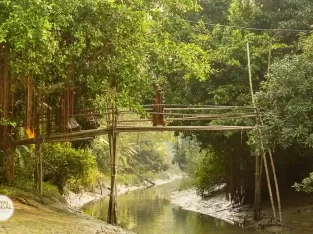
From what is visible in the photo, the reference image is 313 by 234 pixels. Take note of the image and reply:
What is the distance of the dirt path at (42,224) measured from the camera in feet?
28.0

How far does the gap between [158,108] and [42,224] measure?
4.82 metres

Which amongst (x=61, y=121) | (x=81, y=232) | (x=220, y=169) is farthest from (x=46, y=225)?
(x=220, y=169)

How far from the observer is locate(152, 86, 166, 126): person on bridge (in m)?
12.4

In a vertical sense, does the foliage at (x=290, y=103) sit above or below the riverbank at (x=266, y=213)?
above

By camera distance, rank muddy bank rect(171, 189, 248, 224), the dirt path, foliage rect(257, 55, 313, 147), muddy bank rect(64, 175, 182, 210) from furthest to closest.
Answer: muddy bank rect(64, 175, 182, 210) → muddy bank rect(171, 189, 248, 224) → foliage rect(257, 55, 313, 147) → the dirt path

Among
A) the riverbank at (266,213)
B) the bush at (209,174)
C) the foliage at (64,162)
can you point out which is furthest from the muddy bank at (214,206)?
the foliage at (64,162)

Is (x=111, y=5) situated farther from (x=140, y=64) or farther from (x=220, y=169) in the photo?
(x=220, y=169)

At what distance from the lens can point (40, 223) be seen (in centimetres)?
925

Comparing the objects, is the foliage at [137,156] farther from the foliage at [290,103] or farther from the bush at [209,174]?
the foliage at [290,103]

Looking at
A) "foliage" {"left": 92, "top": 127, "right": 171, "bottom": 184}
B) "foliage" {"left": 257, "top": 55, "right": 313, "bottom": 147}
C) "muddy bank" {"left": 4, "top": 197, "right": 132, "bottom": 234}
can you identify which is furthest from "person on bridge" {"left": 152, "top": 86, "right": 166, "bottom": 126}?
"foliage" {"left": 92, "top": 127, "right": 171, "bottom": 184}

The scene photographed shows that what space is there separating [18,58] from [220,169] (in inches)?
538

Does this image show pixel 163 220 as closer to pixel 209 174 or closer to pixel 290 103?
pixel 209 174

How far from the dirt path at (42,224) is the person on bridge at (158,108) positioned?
332 centimetres

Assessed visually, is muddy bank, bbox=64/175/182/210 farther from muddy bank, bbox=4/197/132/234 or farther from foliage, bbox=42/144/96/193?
muddy bank, bbox=4/197/132/234
